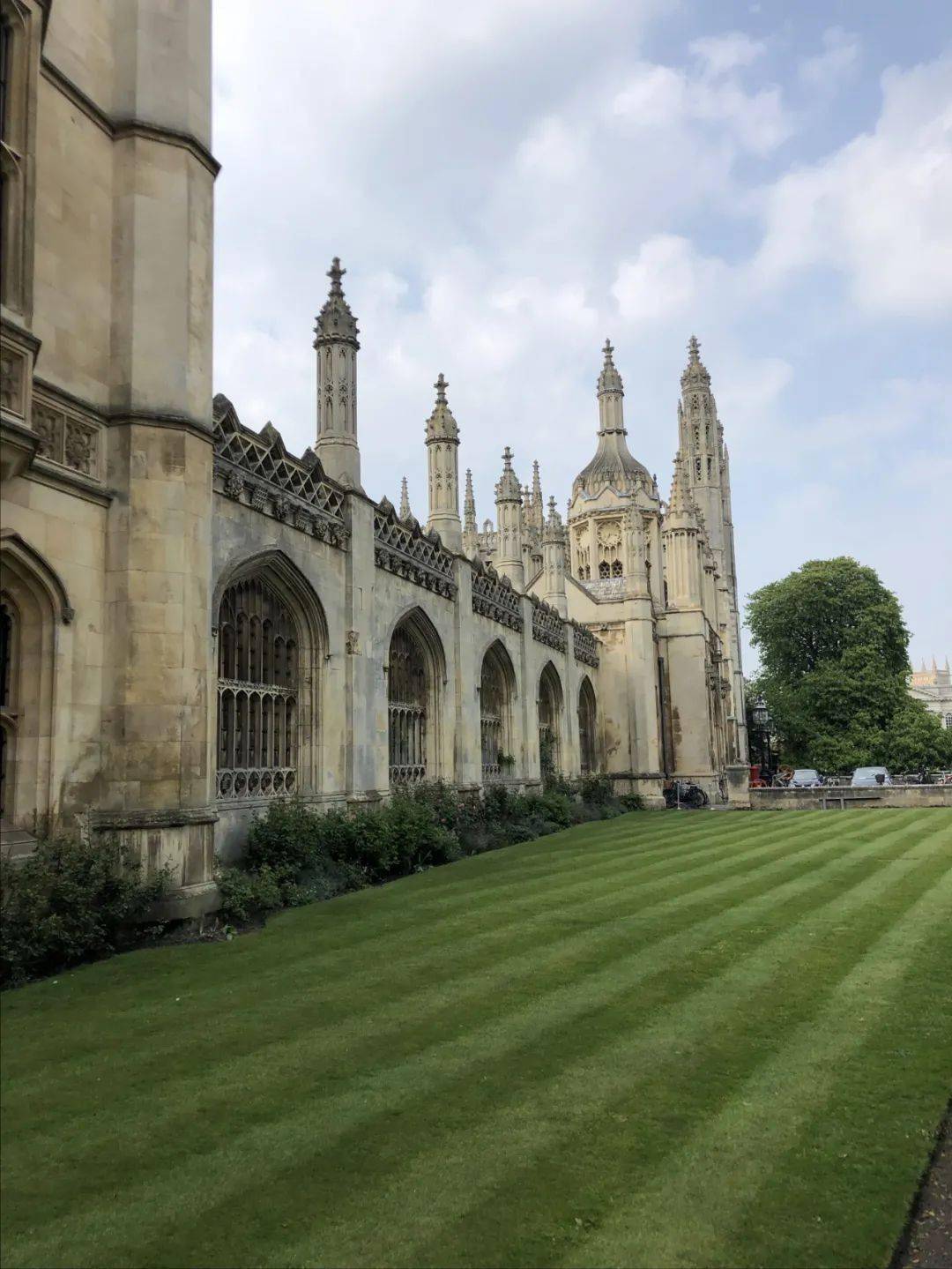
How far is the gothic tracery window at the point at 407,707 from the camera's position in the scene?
658 inches

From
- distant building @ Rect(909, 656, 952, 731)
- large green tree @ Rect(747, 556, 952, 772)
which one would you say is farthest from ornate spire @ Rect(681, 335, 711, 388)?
distant building @ Rect(909, 656, 952, 731)

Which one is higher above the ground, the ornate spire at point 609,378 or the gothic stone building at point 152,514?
the ornate spire at point 609,378

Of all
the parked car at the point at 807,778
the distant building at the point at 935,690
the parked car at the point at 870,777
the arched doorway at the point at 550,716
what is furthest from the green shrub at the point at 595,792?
the distant building at the point at 935,690

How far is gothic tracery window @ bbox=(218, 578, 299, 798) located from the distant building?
106 meters

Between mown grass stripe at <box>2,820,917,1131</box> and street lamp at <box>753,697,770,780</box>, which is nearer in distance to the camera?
mown grass stripe at <box>2,820,917,1131</box>

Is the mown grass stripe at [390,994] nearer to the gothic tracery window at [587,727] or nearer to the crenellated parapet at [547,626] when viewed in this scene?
the crenellated parapet at [547,626]

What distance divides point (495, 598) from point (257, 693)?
10.5 m

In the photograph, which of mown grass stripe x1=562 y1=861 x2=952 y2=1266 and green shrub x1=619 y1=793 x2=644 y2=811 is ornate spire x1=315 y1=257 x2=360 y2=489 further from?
green shrub x1=619 y1=793 x2=644 y2=811

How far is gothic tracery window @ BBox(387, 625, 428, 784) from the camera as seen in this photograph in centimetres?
1672

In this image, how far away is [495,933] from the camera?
27.0 ft

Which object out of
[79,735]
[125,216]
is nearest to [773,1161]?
[79,735]

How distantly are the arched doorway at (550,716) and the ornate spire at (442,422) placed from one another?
9596 mm

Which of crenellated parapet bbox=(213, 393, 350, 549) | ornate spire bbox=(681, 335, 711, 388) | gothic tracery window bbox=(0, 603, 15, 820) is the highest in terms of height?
ornate spire bbox=(681, 335, 711, 388)

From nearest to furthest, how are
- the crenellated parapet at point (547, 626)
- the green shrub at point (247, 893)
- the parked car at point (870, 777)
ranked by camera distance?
the green shrub at point (247, 893), the crenellated parapet at point (547, 626), the parked car at point (870, 777)
